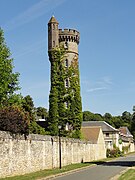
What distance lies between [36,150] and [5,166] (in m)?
6.43

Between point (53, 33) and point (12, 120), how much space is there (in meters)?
39.6

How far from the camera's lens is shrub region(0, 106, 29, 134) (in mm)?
25906

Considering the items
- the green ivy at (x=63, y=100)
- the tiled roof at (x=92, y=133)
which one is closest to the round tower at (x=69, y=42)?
the green ivy at (x=63, y=100)

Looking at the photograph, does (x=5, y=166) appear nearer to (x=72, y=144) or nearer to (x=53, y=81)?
(x=72, y=144)

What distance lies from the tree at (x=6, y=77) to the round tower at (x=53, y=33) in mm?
18228

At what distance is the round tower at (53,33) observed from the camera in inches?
2489

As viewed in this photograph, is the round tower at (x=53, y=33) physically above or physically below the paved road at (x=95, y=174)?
above

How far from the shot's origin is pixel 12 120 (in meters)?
26.4

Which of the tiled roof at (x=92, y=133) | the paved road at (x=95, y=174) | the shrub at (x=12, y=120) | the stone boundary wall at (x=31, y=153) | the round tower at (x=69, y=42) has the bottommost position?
the paved road at (x=95, y=174)

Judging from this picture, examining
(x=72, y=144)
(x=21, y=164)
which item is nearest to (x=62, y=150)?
(x=72, y=144)

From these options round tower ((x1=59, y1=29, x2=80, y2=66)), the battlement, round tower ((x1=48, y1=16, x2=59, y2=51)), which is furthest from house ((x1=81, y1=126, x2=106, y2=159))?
the battlement

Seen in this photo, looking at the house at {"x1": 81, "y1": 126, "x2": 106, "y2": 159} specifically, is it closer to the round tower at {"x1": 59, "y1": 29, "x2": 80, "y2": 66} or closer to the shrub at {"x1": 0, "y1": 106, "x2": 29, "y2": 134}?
the round tower at {"x1": 59, "y1": 29, "x2": 80, "y2": 66}

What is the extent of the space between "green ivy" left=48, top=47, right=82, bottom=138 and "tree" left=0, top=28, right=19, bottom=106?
1398 cm

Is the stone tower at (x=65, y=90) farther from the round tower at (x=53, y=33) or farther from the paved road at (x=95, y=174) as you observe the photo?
the paved road at (x=95, y=174)
